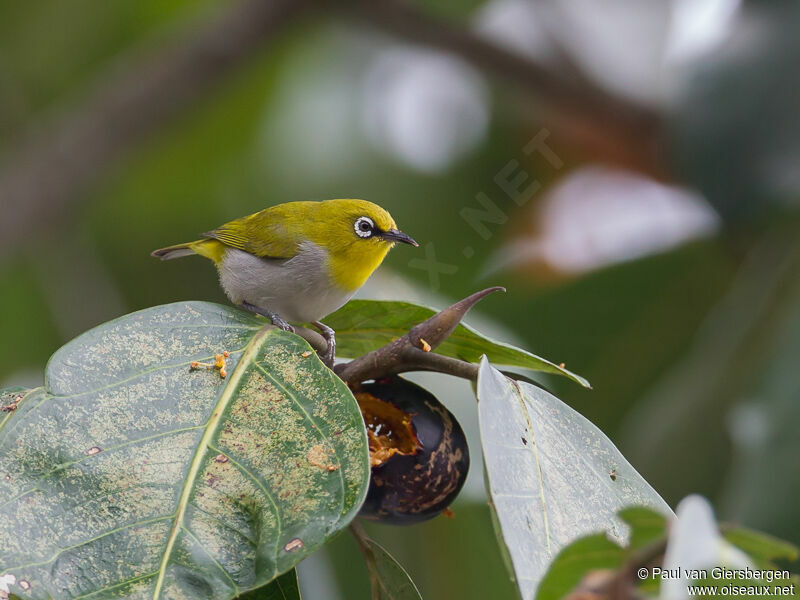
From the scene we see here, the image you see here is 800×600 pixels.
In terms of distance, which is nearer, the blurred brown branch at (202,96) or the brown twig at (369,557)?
the brown twig at (369,557)

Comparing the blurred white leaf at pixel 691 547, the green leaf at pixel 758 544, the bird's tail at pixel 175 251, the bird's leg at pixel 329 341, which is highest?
the green leaf at pixel 758 544

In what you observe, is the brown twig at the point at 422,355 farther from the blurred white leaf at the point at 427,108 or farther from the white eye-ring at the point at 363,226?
the blurred white leaf at the point at 427,108

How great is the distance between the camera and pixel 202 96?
Answer: 13.4 ft

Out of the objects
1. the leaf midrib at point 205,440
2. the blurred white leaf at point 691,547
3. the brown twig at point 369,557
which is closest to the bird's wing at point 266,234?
the leaf midrib at point 205,440

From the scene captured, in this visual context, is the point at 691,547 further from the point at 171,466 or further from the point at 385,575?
the point at 385,575

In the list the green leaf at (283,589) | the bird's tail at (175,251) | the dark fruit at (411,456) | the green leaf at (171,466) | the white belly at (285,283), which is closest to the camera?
the green leaf at (171,466)

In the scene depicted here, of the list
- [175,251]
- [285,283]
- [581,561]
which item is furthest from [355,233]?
[581,561]

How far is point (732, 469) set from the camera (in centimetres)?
277

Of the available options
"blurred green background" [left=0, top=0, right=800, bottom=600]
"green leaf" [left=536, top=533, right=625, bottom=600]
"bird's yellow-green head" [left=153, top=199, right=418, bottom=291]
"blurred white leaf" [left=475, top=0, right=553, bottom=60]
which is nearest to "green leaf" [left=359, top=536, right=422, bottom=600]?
"green leaf" [left=536, top=533, right=625, bottom=600]

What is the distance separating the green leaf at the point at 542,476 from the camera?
1.06m

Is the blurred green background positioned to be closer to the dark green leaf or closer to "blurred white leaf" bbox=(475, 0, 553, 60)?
"blurred white leaf" bbox=(475, 0, 553, 60)

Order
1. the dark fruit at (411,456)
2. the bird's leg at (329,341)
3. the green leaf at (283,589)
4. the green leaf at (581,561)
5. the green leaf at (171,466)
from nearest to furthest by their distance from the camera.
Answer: the green leaf at (581,561) → the green leaf at (171,466) → the green leaf at (283,589) → the dark fruit at (411,456) → the bird's leg at (329,341)

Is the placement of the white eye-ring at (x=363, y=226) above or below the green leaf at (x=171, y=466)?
above

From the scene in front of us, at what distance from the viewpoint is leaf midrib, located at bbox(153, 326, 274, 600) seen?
3.47 feet
